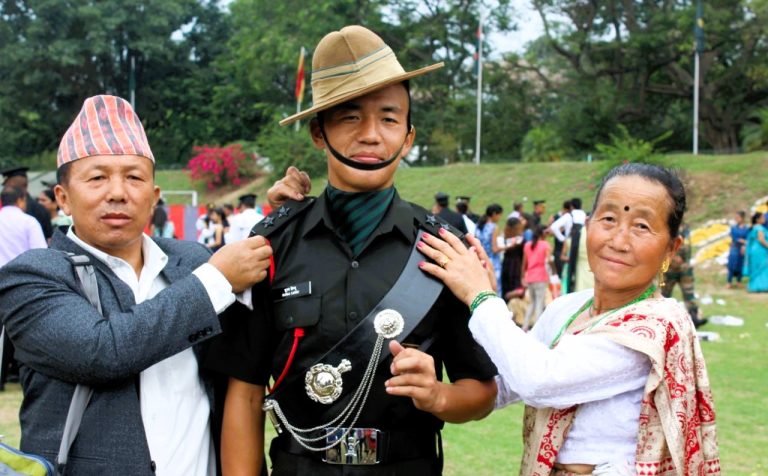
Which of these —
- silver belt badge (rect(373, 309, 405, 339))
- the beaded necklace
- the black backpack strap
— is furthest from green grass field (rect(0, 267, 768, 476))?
the black backpack strap

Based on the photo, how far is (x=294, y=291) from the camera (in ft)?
9.04

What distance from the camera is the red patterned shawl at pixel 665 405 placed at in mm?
2479

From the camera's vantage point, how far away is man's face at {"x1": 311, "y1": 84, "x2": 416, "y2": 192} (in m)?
2.78

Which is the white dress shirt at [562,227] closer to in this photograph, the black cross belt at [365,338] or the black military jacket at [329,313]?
the black military jacket at [329,313]

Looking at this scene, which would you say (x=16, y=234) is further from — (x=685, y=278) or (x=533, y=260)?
(x=685, y=278)

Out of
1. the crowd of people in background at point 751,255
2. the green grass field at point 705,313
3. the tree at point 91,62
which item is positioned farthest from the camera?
the tree at point 91,62

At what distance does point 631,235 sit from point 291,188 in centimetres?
113

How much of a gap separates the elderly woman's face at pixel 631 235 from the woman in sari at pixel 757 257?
16.4m

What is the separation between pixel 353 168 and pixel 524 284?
10592mm

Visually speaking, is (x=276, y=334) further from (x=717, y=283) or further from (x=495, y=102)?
(x=495, y=102)

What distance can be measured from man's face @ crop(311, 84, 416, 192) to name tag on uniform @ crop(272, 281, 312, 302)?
14.3 inches

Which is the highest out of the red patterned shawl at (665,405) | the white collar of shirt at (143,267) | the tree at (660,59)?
the tree at (660,59)

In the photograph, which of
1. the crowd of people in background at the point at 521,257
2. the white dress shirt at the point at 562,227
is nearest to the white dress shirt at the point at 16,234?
the crowd of people in background at the point at 521,257

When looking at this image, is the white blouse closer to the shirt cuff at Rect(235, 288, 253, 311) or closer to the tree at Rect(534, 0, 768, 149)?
the shirt cuff at Rect(235, 288, 253, 311)
